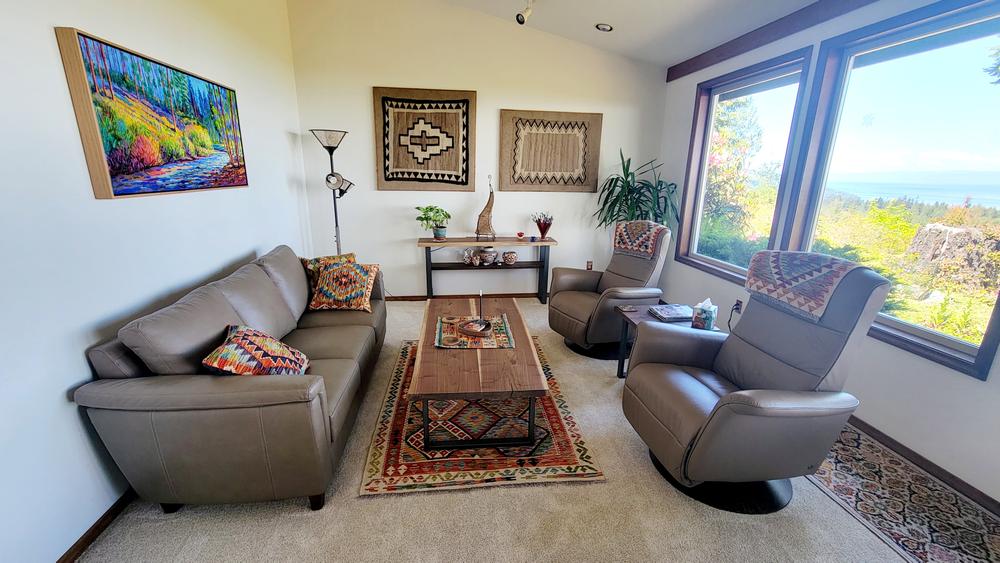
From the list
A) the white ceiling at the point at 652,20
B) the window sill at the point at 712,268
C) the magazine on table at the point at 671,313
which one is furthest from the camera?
the window sill at the point at 712,268

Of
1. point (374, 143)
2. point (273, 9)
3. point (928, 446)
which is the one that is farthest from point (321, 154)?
point (928, 446)

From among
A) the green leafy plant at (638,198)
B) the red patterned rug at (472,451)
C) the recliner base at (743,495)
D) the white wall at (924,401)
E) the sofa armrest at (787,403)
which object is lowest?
the recliner base at (743,495)

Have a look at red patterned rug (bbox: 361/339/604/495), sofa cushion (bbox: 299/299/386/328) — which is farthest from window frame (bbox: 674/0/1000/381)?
sofa cushion (bbox: 299/299/386/328)

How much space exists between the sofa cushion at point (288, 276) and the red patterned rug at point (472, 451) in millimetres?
887

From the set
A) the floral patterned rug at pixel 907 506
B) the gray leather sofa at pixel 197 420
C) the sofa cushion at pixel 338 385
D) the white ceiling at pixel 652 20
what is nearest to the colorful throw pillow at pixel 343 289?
the sofa cushion at pixel 338 385

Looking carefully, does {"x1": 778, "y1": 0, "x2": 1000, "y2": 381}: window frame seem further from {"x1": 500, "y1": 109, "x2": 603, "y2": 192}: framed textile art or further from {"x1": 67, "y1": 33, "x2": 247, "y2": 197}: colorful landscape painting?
{"x1": 67, "y1": 33, "x2": 247, "y2": 197}: colorful landscape painting

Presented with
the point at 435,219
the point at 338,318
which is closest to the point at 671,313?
the point at 338,318

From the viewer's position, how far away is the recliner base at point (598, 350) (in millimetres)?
3256

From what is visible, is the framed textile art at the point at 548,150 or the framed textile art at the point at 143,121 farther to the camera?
the framed textile art at the point at 548,150

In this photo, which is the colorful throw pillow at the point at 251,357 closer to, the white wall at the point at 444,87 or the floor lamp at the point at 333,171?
the floor lamp at the point at 333,171

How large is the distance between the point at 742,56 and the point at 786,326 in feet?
8.10

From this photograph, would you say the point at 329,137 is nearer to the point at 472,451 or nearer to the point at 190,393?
the point at 190,393

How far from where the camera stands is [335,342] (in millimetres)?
2406

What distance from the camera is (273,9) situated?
347 centimetres
